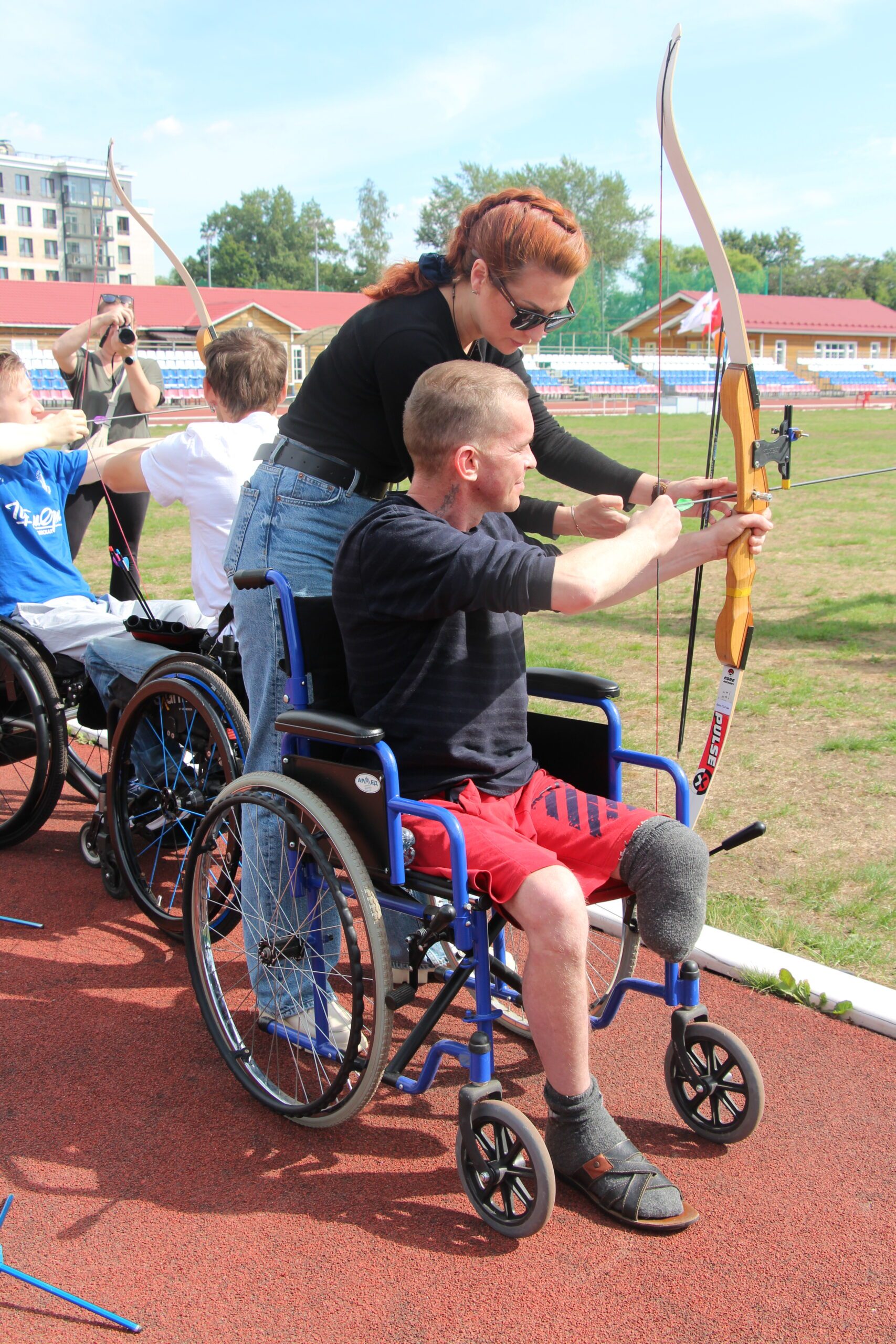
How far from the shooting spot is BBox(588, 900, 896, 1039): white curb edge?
246 cm

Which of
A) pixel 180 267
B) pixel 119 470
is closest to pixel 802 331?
pixel 180 267

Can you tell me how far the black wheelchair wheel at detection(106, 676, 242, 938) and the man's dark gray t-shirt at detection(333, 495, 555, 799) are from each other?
89 centimetres

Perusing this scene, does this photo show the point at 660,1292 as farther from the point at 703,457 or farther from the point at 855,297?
the point at 855,297

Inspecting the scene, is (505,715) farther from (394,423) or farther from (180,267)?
(180,267)

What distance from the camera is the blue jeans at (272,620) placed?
2377mm

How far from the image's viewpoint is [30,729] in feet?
11.4

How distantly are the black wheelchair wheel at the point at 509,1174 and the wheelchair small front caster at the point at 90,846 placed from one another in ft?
6.71

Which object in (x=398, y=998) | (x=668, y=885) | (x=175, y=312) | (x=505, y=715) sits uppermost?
(x=175, y=312)

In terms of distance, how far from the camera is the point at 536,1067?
2.43 meters

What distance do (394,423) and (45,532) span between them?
1911 millimetres

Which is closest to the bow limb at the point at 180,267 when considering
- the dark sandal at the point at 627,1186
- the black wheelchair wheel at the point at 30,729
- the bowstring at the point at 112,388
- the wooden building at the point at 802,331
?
the bowstring at the point at 112,388

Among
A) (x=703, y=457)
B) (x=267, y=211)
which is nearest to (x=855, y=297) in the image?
(x=267, y=211)

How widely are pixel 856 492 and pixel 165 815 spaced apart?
13.3m

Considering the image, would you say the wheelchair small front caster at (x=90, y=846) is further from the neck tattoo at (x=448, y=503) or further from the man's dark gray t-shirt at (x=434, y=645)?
the neck tattoo at (x=448, y=503)
